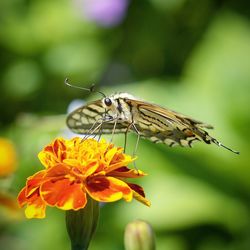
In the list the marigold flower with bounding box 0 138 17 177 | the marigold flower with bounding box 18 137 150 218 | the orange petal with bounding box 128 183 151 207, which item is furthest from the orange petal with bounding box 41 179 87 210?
the marigold flower with bounding box 0 138 17 177

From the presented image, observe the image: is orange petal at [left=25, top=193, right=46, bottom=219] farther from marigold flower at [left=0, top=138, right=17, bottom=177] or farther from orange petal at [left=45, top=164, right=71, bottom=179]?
marigold flower at [left=0, top=138, right=17, bottom=177]

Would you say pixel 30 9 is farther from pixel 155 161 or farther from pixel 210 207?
pixel 210 207

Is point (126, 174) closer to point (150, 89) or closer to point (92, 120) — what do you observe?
point (92, 120)

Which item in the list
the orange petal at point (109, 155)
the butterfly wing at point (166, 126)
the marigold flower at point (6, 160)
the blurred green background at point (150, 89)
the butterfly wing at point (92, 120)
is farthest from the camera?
the blurred green background at point (150, 89)

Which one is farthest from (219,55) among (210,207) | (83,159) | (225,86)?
(83,159)

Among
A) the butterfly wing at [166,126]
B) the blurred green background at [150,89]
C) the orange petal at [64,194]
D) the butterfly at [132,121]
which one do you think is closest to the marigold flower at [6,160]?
the blurred green background at [150,89]

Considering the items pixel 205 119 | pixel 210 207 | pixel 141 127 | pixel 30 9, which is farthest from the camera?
pixel 30 9

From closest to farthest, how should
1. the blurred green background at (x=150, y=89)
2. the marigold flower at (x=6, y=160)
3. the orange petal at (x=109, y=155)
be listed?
the orange petal at (x=109, y=155) → the marigold flower at (x=6, y=160) → the blurred green background at (x=150, y=89)

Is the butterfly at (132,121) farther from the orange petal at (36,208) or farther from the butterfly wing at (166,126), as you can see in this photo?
the orange petal at (36,208)
